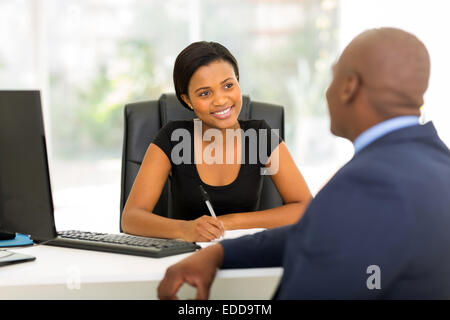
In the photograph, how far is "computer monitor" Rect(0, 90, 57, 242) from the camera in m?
1.33

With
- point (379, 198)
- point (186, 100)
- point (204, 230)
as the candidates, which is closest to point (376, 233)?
point (379, 198)

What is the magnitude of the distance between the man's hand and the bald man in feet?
0.66

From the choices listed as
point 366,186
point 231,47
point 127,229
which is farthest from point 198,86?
point 231,47

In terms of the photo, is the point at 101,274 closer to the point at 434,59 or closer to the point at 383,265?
the point at 383,265

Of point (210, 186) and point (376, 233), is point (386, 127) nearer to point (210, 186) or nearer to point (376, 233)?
point (376, 233)

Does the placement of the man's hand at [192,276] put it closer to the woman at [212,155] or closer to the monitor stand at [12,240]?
the monitor stand at [12,240]

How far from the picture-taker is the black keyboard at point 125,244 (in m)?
1.44

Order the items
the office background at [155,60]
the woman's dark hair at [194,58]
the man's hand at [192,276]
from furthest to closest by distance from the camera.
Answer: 1. the office background at [155,60]
2. the woman's dark hair at [194,58]
3. the man's hand at [192,276]

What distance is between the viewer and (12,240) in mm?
1613

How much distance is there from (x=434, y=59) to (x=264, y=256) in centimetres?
389

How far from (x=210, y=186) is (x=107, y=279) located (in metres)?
0.83

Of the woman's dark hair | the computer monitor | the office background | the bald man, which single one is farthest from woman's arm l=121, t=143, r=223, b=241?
the office background

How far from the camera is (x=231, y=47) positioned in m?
5.05

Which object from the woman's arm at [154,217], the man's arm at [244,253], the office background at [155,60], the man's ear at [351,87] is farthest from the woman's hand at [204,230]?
the office background at [155,60]
